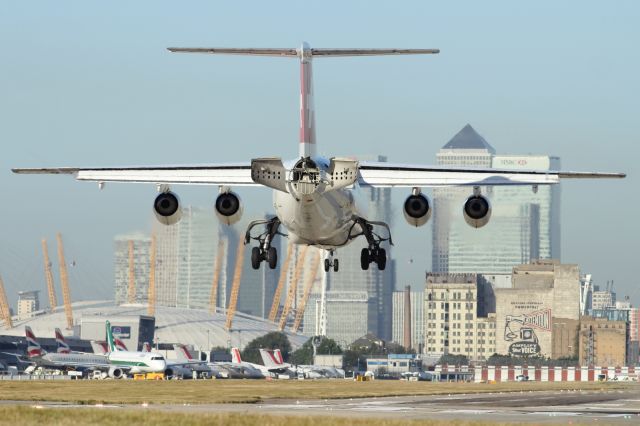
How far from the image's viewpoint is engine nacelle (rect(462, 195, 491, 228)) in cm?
4800

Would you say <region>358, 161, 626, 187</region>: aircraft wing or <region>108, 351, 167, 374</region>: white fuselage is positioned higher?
<region>358, 161, 626, 187</region>: aircraft wing

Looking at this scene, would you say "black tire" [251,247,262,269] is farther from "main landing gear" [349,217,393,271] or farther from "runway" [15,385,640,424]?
"runway" [15,385,640,424]

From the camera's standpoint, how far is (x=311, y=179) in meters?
45.1

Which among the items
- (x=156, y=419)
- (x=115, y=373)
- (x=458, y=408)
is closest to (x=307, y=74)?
(x=156, y=419)

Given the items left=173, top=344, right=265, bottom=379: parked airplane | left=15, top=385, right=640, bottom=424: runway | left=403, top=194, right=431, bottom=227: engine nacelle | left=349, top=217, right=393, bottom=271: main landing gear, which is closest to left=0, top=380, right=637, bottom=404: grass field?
left=15, top=385, right=640, bottom=424: runway

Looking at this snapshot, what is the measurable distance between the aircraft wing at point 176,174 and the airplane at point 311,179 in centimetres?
4

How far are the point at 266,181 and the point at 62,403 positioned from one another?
34822 millimetres

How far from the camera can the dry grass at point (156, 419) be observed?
50.0 metres

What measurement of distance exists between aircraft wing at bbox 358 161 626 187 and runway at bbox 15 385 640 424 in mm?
14679

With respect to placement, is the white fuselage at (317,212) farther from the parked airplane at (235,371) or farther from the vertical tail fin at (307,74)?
the parked airplane at (235,371)

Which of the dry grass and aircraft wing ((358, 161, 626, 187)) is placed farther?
the dry grass

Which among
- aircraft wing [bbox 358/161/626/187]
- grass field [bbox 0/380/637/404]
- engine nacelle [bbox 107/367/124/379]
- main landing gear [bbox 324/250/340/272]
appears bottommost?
engine nacelle [bbox 107/367/124/379]

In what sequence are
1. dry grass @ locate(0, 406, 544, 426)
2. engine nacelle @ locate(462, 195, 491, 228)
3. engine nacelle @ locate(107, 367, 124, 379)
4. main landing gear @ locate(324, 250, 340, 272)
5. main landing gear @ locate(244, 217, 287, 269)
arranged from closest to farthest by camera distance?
engine nacelle @ locate(462, 195, 491, 228) < dry grass @ locate(0, 406, 544, 426) < main landing gear @ locate(244, 217, 287, 269) < main landing gear @ locate(324, 250, 340, 272) < engine nacelle @ locate(107, 367, 124, 379)

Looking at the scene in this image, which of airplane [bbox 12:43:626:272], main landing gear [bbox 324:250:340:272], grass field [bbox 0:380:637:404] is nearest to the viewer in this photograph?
airplane [bbox 12:43:626:272]
